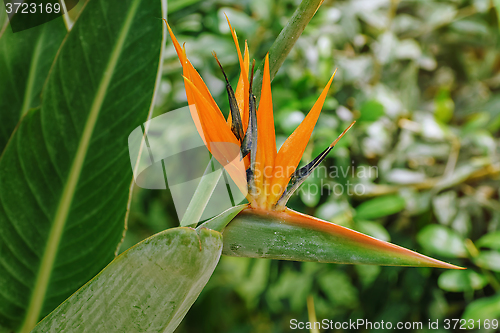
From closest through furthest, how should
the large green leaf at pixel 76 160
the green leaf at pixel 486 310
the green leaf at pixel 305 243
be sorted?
the green leaf at pixel 305 243, the large green leaf at pixel 76 160, the green leaf at pixel 486 310

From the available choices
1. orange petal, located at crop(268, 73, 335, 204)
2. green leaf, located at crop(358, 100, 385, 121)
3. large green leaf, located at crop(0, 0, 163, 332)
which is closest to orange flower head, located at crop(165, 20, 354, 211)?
orange petal, located at crop(268, 73, 335, 204)

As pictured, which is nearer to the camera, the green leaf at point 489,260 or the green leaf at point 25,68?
the green leaf at point 25,68

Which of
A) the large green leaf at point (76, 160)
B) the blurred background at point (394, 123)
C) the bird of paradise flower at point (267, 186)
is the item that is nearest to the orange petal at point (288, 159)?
the bird of paradise flower at point (267, 186)

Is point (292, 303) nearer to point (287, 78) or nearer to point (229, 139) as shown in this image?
point (287, 78)

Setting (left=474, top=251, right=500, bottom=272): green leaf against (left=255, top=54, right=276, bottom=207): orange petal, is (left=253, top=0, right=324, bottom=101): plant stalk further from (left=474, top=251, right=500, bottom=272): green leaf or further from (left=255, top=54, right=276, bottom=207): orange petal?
(left=474, top=251, right=500, bottom=272): green leaf

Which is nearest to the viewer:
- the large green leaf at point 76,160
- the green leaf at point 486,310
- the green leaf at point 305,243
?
the green leaf at point 305,243

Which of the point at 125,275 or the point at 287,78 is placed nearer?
the point at 125,275

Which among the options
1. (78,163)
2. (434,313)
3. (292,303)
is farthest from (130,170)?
(292,303)

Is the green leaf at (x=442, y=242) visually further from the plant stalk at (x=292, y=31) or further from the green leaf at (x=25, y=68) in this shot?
the green leaf at (x=25, y=68)
